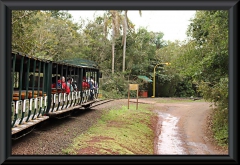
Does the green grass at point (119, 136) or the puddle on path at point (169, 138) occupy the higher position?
the green grass at point (119, 136)

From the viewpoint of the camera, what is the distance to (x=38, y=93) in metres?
8.67

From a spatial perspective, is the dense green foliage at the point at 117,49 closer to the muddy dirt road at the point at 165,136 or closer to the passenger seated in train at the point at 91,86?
the muddy dirt road at the point at 165,136

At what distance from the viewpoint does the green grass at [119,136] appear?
7663mm

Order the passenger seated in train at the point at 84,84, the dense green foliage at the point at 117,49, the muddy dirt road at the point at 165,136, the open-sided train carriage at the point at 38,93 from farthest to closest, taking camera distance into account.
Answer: the dense green foliage at the point at 117,49 < the passenger seated in train at the point at 84,84 < the muddy dirt road at the point at 165,136 < the open-sided train carriage at the point at 38,93

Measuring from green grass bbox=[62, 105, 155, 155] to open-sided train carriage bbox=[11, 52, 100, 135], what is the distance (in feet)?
4.01

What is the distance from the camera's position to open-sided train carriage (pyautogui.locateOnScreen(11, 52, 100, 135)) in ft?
23.1

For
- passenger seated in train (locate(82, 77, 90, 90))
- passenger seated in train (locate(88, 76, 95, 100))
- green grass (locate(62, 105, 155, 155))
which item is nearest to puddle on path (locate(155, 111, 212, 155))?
green grass (locate(62, 105, 155, 155))

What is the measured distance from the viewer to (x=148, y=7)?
307 centimetres

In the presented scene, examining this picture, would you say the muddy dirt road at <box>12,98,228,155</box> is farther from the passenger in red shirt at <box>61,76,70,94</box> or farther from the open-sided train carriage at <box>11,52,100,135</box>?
the passenger in red shirt at <box>61,76,70,94</box>

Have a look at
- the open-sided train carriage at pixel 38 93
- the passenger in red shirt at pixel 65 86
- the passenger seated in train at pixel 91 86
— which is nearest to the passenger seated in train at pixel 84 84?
the open-sided train carriage at pixel 38 93

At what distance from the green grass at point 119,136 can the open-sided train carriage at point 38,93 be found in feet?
4.01
